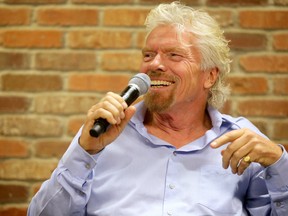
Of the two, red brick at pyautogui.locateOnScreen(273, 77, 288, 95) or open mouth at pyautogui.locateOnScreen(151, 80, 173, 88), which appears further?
red brick at pyautogui.locateOnScreen(273, 77, 288, 95)

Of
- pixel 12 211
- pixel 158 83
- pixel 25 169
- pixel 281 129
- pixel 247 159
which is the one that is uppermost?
pixel 158 83

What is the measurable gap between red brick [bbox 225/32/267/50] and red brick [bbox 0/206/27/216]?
1.06 meters

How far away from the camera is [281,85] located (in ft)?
6.35

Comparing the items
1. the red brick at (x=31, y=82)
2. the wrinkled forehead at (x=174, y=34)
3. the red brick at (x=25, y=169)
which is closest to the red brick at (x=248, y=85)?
the wrinkled forehead at (x=174, y=34)

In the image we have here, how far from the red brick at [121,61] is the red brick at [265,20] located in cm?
45

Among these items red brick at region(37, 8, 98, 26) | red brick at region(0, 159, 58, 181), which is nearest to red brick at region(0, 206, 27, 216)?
red brick at region(0, 159, 58, 181)

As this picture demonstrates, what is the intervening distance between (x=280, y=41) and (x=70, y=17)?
0.85 meters

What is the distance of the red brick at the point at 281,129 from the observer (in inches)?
76.0

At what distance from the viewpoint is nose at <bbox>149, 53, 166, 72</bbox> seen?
162 cm

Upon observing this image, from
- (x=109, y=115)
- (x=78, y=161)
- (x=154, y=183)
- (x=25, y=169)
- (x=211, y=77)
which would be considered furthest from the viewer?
(x=25, y=169)

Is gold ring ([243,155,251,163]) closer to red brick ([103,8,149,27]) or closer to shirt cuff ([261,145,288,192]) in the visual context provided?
shirt cuff ([261,145,288,192])

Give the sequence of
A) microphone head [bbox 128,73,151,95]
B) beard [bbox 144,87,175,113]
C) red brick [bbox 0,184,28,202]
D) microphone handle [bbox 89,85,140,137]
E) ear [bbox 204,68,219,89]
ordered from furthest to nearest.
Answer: red brick [bbox 0,184,28,202], ear [bbox 204,68,219,89], beard [bbox 144,87,175,113], microphone head [bbox 128,73,151,95], microphone handle [bbox 89,85,140,137]

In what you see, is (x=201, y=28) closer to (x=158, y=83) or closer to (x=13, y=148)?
(x=158, y=83)

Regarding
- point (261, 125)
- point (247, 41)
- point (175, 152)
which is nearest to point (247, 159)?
point (175, 152)
